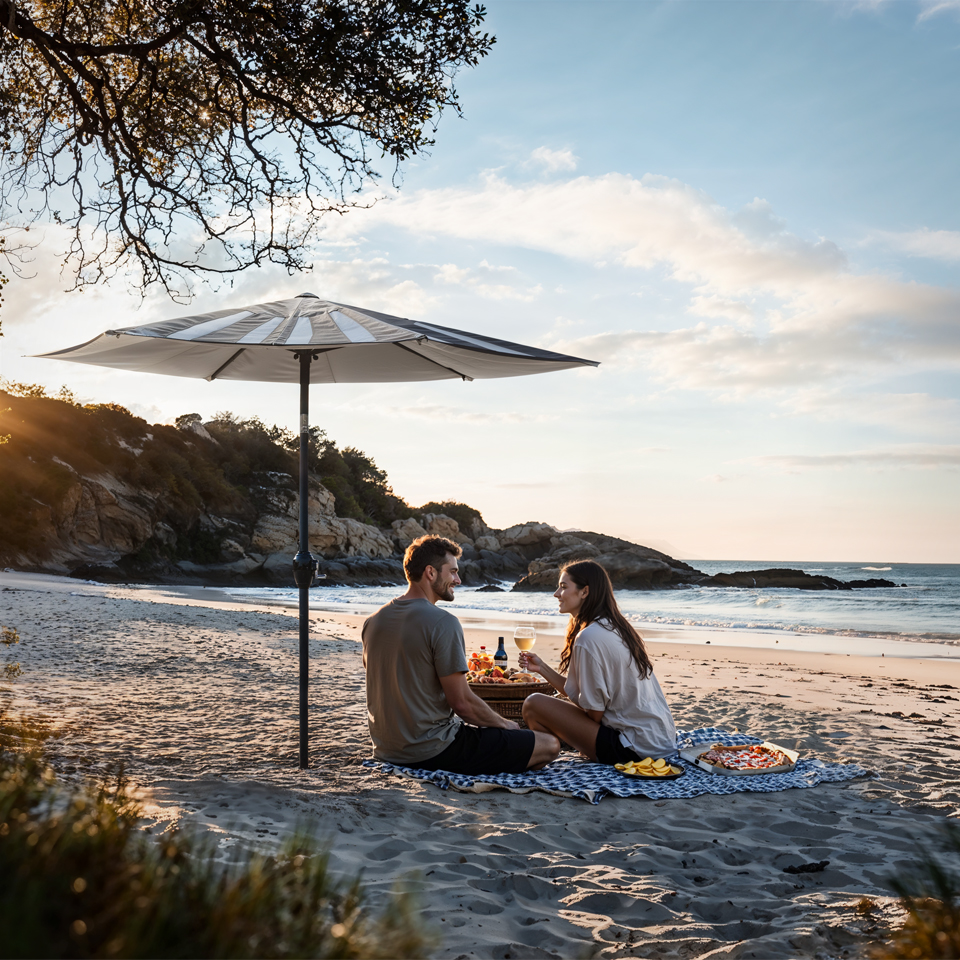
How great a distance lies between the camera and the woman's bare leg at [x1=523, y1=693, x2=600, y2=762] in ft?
18.2

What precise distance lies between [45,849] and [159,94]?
8739 millimetres

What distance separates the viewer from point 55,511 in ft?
101

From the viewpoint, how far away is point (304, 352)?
209 inches

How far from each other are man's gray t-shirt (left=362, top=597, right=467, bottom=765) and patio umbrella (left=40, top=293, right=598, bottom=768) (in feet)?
1.56

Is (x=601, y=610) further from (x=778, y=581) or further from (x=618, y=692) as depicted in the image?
(x=778, y=581)

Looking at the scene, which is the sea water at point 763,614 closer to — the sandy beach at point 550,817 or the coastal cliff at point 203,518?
the coastal cliff at point 203,518

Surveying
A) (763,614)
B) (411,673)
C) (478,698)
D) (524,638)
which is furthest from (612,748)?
(763,614)

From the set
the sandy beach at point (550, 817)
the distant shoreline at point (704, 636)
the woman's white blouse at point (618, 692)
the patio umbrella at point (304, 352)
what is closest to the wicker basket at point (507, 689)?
the woman's white blouse at point (618, 692)

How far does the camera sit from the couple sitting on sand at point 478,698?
196 inches

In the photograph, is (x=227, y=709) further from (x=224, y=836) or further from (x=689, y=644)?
(x=689, y=644)

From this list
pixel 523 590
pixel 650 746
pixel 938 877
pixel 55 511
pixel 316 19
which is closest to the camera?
pixel 938 877

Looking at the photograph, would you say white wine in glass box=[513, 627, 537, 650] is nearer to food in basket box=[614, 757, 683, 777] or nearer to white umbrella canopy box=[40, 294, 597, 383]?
food in basket box=[614, 757, 683, 777]

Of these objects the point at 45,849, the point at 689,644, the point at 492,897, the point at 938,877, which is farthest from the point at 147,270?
the point at 689,644

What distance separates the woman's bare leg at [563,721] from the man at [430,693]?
0.83ft
